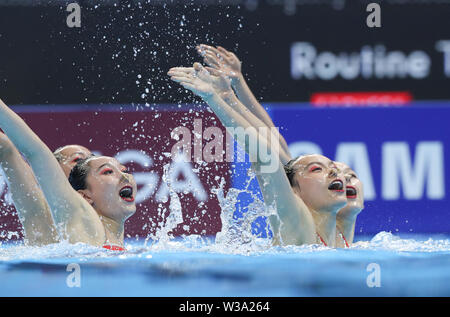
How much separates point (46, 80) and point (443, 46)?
3.15 meters

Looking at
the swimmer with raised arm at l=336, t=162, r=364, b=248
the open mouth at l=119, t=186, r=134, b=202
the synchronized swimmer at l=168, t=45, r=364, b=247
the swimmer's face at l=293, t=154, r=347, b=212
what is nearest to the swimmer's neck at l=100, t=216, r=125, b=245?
the open mouth at l=119, t=186, r=134, b=202

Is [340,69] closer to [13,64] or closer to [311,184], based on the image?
[13,64]

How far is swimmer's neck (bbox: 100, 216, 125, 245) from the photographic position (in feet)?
10.2

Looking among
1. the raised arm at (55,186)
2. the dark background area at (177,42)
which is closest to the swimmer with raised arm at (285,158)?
the raised arm at (55,186)

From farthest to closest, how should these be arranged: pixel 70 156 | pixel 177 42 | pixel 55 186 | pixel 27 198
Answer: pixel 177 42, pixel 70 156, pixel 27 198, pixel 55 186

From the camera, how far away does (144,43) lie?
6.17 meters

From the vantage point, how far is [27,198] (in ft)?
10.0

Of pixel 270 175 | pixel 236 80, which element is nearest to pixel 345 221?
pixel 236 80

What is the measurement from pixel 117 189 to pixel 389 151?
2.77 metres

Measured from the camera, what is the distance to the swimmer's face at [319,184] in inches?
122

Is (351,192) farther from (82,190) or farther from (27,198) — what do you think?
(27,198)

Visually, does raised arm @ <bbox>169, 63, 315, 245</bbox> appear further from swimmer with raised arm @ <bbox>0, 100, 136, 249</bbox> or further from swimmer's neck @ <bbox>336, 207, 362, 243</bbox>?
swimmer's neck @ <bbox>336, 207, 362, 243</bbox>

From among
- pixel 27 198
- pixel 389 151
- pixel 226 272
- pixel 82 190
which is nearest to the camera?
pixel 226 272
